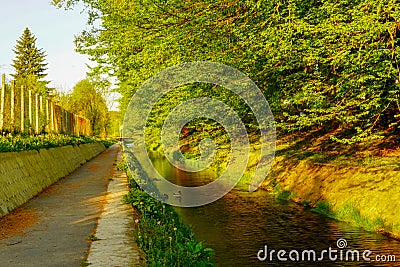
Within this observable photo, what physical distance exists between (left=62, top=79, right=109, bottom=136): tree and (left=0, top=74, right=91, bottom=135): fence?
101 feet

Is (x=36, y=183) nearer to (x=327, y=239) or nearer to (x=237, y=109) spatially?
(x=237, y=109)

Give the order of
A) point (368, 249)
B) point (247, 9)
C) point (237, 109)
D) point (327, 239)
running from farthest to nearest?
1. point (237, 109)
2. point (247, 9)
3. point (327, 239)
4. point (368, 249)

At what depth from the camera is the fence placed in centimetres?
2006

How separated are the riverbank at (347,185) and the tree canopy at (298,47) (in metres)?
1.27

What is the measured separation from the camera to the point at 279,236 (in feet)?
37.5

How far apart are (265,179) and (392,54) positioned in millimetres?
10399

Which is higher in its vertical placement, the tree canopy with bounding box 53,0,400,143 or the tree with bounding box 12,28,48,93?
the tree with bounding box 12,28,48,93

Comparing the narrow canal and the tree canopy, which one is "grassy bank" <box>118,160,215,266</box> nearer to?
the narrow canal

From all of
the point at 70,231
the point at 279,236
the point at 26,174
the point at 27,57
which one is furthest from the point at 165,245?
the point at 27,57

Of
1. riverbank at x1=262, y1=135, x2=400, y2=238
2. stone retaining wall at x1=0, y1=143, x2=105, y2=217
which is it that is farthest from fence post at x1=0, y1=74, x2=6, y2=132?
riverbank at x1=262, y1=135, x2=400, y2=238

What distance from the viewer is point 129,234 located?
8.20 metres

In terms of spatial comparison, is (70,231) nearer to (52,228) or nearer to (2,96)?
(52,228)

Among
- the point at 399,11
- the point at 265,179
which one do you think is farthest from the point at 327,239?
the point at 265,179

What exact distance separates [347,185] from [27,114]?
17.9 m
